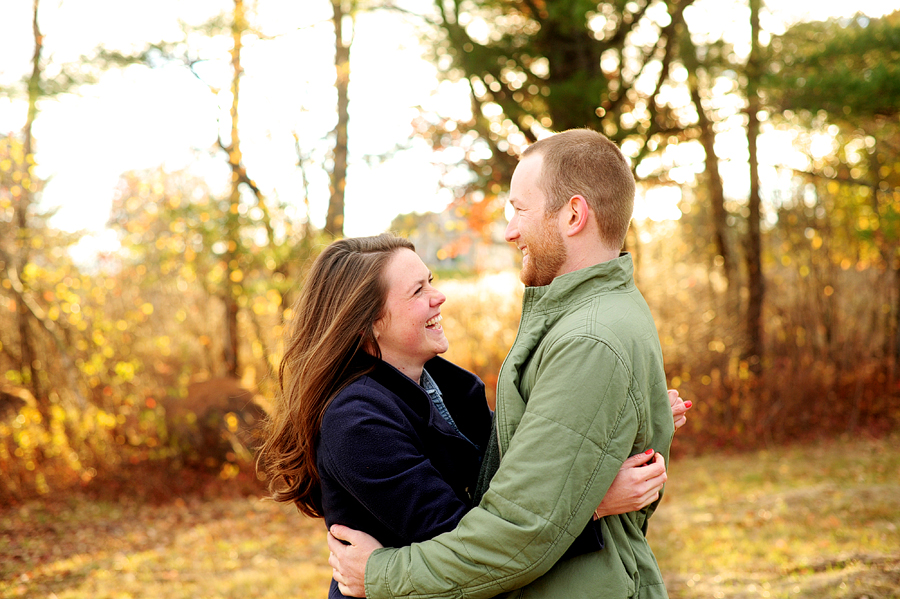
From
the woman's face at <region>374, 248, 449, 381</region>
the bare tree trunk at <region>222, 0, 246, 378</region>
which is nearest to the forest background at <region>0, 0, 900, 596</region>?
the bare tree trunk at <region>222, 0, 246, 378</region>

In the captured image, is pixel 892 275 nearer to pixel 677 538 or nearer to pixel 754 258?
pixel 754 258

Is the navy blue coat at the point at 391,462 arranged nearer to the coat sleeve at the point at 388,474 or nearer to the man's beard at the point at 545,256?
the coat sleeve at the point at 388,474

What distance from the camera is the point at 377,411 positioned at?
1.87 meters

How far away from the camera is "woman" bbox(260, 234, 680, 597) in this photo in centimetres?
177

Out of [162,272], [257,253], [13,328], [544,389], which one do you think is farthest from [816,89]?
[13,328]

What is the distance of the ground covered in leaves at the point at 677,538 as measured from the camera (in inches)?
206

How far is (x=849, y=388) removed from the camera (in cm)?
1003

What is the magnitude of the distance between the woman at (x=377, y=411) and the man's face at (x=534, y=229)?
423 mm

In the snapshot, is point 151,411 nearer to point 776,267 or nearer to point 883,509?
point 883,509

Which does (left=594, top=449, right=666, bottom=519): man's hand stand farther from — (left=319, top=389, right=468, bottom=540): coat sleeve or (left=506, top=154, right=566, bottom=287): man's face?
(left=506, top=154, right=566, bottom=287): man's face

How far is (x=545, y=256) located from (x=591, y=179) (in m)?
0.24

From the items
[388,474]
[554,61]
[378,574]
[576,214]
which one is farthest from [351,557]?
[554,61]

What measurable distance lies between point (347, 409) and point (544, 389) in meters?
0.56

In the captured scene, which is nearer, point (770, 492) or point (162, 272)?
point (770, 492)
